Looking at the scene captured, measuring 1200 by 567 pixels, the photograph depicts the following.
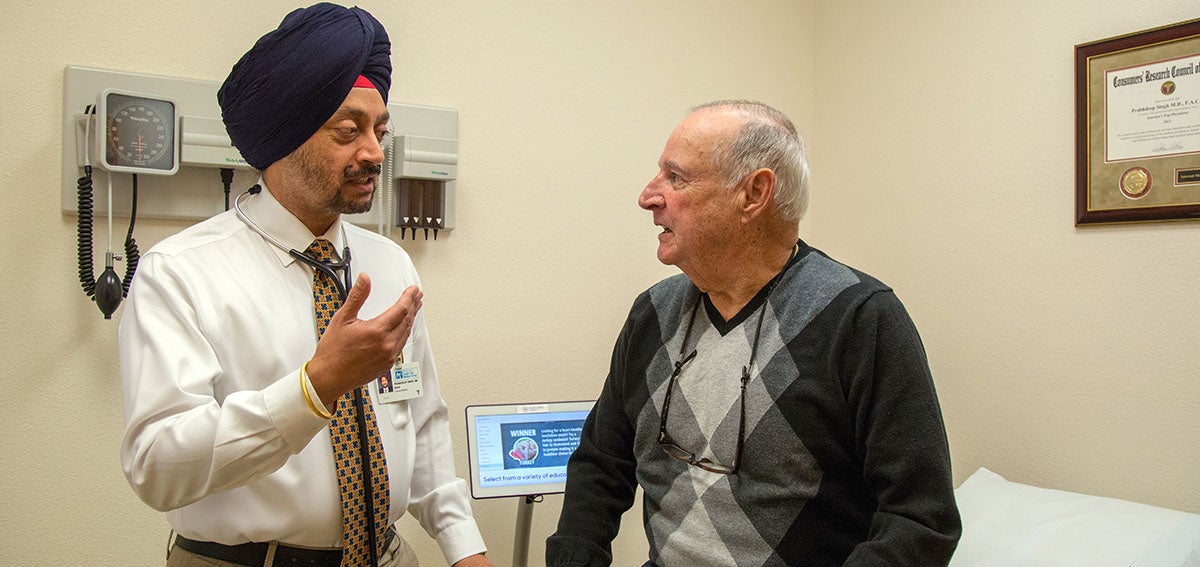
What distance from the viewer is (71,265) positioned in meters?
2.06

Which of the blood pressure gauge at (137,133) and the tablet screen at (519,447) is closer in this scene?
the blood pressure gauge at (137,133)

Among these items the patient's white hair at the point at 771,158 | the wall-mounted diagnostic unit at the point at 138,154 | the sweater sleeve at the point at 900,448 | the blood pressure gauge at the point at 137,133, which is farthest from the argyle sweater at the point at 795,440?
the blood pressure gauge at the point at 137,133

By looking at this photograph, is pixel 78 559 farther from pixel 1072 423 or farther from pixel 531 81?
pixel 1072 423

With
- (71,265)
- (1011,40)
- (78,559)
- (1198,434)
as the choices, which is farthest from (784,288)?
(78,559)

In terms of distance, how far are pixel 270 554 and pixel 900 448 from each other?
971 mm

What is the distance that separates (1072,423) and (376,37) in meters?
1.92

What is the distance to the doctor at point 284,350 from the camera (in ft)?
4.17

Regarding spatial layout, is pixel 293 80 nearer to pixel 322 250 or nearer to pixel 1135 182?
pixel 322 250

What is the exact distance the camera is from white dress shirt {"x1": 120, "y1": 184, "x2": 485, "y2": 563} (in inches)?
49.9

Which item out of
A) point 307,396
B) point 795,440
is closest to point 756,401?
point 795,440

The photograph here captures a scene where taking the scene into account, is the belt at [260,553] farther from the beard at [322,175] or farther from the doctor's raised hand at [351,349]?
the beard at [322,175]

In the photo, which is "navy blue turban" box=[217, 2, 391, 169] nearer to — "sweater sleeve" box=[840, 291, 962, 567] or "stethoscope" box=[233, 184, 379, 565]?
"stethoscope" box=[233, 184, 379, 565]

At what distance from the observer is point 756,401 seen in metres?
1.47

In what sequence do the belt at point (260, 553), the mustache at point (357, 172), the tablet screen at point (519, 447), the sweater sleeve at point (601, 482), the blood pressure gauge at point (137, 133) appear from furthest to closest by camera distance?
the tablet screen at point (519, 447) → the blood pressure gauge at point (137, 133) → the sweater sleeve at point (601, 482) → the mustache at point (357, 172) → the belt at point (260, 553)
